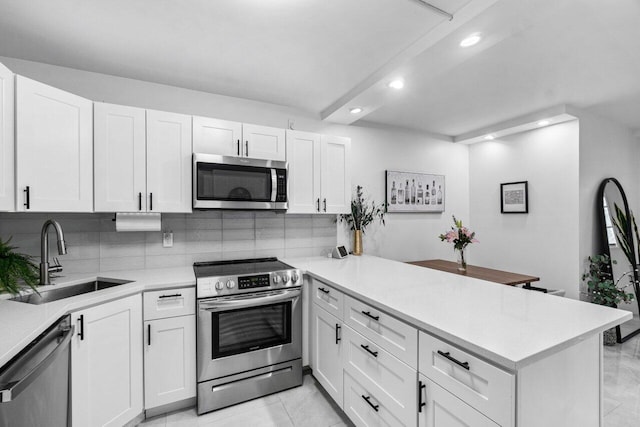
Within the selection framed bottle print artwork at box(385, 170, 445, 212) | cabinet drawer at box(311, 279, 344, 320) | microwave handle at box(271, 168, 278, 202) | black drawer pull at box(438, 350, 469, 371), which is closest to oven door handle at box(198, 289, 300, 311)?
cabinet drawer at box(311, 279, 344, 320)

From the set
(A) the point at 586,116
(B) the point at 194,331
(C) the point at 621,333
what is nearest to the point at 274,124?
(B) the point at 194,331

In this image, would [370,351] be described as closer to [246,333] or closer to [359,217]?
[246,333]

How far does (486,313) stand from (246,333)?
1592 mm

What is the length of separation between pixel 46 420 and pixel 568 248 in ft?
14.4

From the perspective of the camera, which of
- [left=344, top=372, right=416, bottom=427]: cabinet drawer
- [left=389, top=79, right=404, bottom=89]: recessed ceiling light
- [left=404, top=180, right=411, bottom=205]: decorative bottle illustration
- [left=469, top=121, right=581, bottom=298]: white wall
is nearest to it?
[left=344, top=372, right=416, bottom=427]: cabinet drawer

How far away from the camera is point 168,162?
2.21 metres

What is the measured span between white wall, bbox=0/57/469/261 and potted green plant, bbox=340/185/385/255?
112 millimetres

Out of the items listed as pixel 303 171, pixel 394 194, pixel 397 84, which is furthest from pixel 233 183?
pixel 394 194

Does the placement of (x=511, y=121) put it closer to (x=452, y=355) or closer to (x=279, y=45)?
(x=279, y=45)

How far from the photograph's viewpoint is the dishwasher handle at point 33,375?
928mm

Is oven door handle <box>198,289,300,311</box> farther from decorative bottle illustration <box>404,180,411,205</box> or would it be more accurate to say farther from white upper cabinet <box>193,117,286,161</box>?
decorative bottle illustration <box>404,180,411,205</box>

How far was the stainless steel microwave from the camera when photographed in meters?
2.23

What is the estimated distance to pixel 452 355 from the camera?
1117 mm

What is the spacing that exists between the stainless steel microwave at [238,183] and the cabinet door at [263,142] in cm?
15
